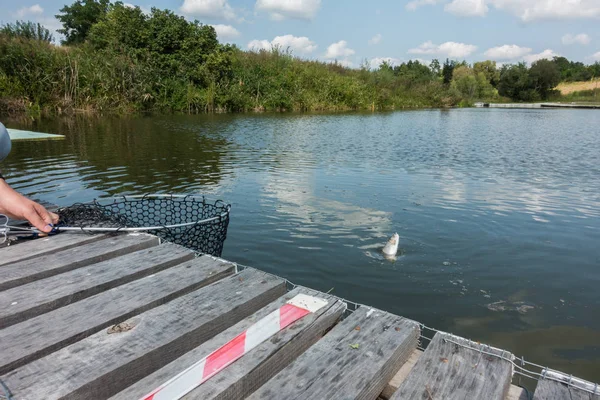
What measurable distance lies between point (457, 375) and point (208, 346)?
1199 millimetres

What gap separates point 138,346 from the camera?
6.17 ft

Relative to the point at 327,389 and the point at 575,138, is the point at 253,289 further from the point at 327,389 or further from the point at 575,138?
the point at 575,138

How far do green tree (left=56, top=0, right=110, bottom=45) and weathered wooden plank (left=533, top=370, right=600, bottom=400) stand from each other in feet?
211

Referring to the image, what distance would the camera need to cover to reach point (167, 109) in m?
29.4

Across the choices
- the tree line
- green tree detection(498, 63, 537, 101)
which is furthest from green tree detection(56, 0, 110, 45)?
green tree detection(498, 63, 537, 101)

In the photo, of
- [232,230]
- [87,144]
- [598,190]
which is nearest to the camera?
[232,230]

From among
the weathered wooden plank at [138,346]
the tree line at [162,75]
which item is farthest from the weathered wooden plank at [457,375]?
the tree line at [162,75]

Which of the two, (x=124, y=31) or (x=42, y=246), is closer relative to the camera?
(x=42, y=246)

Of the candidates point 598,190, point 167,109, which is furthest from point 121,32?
point 598,190

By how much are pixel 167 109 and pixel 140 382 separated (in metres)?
30.3

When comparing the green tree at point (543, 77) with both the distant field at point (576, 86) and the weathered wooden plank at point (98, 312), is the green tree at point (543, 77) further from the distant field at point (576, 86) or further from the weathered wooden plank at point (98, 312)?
the weathered wooden plank at point (98, 312)

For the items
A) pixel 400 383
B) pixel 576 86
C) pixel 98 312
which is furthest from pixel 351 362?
pixel 576 86

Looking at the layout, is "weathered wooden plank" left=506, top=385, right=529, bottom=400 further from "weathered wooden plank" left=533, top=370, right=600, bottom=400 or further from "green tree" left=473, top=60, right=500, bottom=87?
"green tree" left=473, top=60, right=500, bottom=87

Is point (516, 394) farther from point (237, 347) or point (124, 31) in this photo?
point (124, 31)
